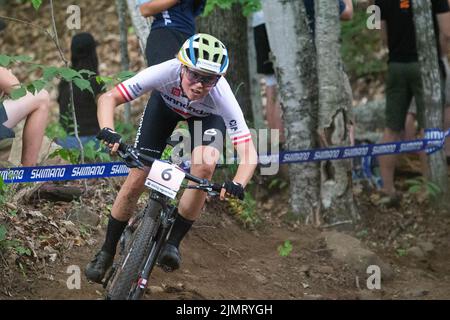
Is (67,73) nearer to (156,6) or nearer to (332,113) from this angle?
(156,6)

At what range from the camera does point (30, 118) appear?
6871 millimetres

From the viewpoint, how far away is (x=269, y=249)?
7707mm

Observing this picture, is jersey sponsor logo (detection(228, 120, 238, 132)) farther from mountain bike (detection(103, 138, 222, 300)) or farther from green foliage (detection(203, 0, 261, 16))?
green foliage (detection(203, 0, 261, 16))

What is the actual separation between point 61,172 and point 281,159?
8.20 ft

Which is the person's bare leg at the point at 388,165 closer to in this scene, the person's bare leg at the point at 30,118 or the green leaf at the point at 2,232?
Answer: the person's bare leg at the point at 30,118

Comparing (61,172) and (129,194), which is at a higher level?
(61,172)

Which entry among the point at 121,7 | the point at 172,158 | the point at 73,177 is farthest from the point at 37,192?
the point at 121,7

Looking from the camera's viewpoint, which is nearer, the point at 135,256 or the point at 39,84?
the point at 135,256

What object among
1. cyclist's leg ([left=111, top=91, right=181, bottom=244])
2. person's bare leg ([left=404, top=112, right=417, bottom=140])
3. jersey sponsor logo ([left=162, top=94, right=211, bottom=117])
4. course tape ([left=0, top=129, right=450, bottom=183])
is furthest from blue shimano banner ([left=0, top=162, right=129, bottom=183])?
person's bare leg ([left=404, top=112, right=417, bottom=140])

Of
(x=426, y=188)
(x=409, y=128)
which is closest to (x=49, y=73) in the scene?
(x=426, y=188)

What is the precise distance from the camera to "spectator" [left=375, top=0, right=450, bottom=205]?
902cm

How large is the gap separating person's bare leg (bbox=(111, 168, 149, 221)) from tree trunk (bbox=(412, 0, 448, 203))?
4.16 meters

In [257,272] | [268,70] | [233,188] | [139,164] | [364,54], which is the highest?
[364,54]

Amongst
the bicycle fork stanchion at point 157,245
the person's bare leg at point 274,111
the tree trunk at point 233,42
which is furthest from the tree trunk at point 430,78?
the bicycle fork stanchion at point 157,245
